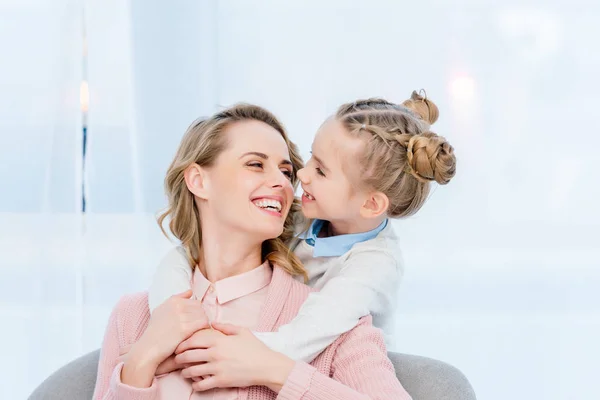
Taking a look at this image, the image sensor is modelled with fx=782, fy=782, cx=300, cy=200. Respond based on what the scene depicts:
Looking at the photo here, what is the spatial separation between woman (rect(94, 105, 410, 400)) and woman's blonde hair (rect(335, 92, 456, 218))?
0.64 ft

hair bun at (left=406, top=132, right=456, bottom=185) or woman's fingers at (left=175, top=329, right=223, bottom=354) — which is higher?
hair bun at (left=406, top=132, right=456, bottom=185)

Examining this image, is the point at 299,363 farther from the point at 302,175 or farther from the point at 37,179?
the point at 37,179

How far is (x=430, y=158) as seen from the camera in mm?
1690

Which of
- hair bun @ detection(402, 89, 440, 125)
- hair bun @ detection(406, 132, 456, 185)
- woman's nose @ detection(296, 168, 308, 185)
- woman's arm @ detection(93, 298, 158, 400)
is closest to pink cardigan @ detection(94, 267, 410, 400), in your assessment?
woman's arm @ detection(93, 298, 158, 400)

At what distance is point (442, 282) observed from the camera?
3162 mm

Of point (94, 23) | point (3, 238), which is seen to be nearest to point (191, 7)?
point (94, 23)

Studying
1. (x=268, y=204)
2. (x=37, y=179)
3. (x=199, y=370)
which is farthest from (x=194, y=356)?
(x=37, y=179)

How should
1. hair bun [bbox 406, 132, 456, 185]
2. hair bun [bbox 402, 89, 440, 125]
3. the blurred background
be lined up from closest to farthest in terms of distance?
hair bun [bbox 406, 132, 456, 185]
hair bun [bbox 402, 89, 440, 125]
the blurred background

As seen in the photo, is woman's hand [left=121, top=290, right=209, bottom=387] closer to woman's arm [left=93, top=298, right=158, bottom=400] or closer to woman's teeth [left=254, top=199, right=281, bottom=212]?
woman's arm [left=93, top=298, right=158, bottom=400]

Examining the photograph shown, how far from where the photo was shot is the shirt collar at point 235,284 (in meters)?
1.75

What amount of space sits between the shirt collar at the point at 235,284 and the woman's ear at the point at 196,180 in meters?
0.19

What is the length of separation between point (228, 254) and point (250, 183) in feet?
0.59

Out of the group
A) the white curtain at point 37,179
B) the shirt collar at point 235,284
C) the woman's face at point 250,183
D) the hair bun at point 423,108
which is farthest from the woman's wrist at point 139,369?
the white curtain at point 37,179

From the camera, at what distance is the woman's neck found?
1797mm
